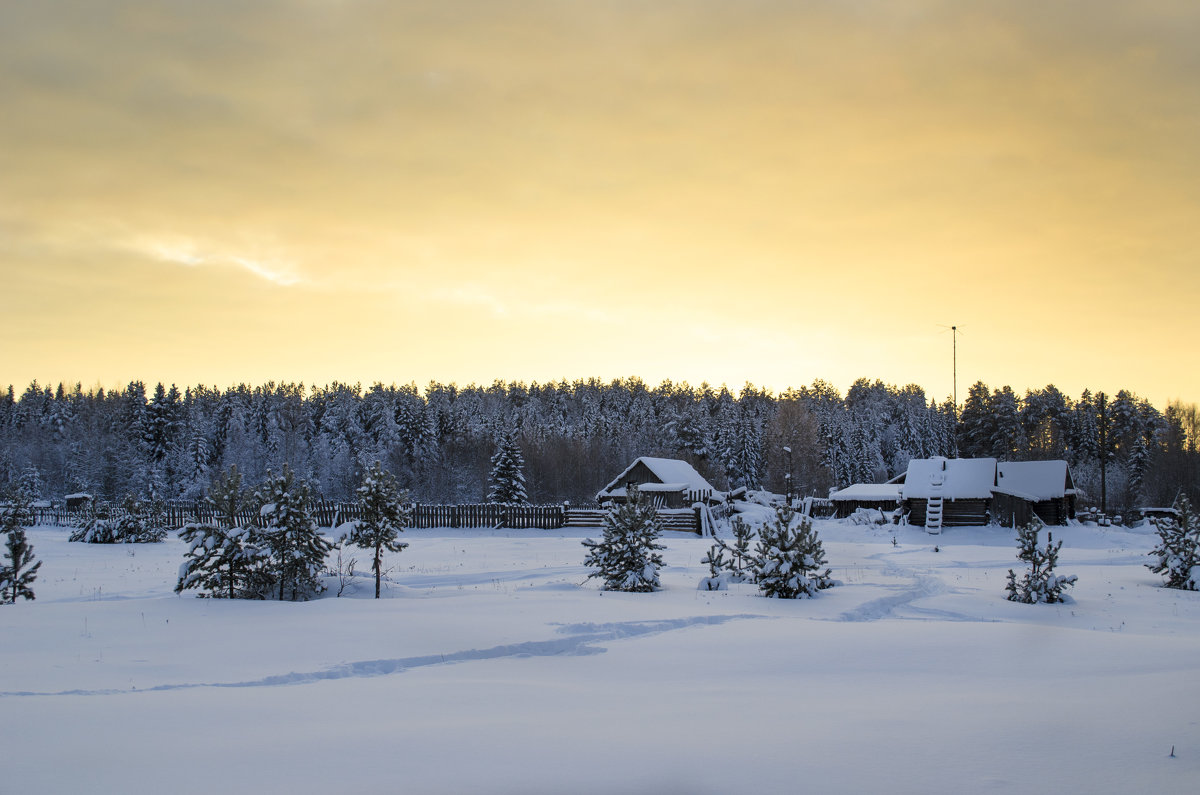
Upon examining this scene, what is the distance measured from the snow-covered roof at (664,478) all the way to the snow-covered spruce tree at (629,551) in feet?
93.5

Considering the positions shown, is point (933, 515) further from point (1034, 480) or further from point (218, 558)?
point (218, 558)

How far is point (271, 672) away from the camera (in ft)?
32.4

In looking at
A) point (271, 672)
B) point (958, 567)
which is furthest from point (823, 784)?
point (958, 567)

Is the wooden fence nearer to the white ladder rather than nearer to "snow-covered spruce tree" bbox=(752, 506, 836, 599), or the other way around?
the white ladder

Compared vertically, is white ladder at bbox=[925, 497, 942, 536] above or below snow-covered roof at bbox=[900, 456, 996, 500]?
below

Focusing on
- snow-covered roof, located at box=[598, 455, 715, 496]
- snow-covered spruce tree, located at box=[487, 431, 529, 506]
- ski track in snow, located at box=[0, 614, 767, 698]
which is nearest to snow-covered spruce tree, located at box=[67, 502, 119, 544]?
snow-covered roof, located at box=[598, 455, 715, 496]

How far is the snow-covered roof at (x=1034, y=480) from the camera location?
44.0 m

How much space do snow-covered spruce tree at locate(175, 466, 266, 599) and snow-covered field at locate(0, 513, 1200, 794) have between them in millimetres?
628

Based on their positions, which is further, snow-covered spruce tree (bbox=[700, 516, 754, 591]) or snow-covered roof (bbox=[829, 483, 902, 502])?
snow-covered roof (bbox=[829, 483, 902, 502])

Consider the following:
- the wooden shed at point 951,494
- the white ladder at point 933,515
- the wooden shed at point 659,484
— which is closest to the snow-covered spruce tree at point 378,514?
the wooden shed at point 659,484

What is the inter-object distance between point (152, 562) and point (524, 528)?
707 inches

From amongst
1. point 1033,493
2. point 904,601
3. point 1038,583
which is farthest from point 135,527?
point 1033,493

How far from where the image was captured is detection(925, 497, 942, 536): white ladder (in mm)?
41478

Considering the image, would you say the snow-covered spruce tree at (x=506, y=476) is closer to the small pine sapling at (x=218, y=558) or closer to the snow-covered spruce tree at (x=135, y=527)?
the snow-covered spruce tree at (x=135, y=527)
